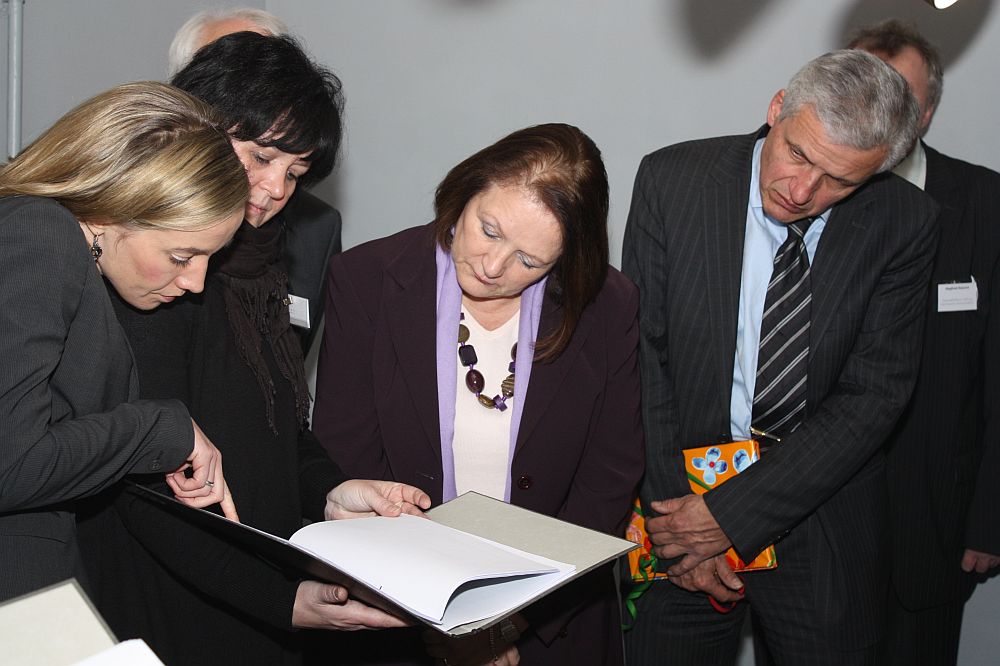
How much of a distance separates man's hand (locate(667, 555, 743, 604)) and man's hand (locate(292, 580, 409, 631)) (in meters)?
1.01

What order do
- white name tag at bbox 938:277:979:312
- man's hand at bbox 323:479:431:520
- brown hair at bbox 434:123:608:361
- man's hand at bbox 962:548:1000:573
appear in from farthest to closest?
man's hand at bbox 962:548:1000:573 < white name tag at bbox 938:277:979:312 < brown hair at bbox 434:123:608:361 < man's hand at bbox 323:479:431:520

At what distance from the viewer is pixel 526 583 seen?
1438 millimetres

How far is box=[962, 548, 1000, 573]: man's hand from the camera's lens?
2986mm

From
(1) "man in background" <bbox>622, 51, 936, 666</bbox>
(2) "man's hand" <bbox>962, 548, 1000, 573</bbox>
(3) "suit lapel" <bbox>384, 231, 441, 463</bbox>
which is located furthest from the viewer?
(2) "man's hand" <bbox>962, 548, 1000, 573</bbox>

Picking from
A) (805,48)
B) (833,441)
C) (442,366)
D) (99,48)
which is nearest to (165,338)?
(442,366)

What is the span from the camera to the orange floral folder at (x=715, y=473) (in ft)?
7.72

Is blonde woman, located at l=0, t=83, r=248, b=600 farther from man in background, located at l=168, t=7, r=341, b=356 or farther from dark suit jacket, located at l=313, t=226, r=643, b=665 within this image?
man in background, located at l=168, t=7, r=341, b=356

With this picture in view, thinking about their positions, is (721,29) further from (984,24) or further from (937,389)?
(937,389)

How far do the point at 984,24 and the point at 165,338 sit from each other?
279 cm

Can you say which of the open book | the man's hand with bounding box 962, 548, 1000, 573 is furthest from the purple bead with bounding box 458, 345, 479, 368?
the man's hand with bounding box 962, 548, 1000, 573

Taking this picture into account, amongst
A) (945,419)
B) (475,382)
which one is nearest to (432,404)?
(475,382)

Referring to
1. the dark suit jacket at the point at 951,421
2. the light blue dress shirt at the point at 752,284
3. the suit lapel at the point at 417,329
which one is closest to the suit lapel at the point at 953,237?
the dark suit jacket at the point at 951,421

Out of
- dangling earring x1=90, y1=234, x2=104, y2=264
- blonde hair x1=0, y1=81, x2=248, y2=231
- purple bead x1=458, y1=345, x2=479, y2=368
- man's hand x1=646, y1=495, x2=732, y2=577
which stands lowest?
man's hand x1=646, y1=495, x2=732, y2=577

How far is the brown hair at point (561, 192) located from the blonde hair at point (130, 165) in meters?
0.60
